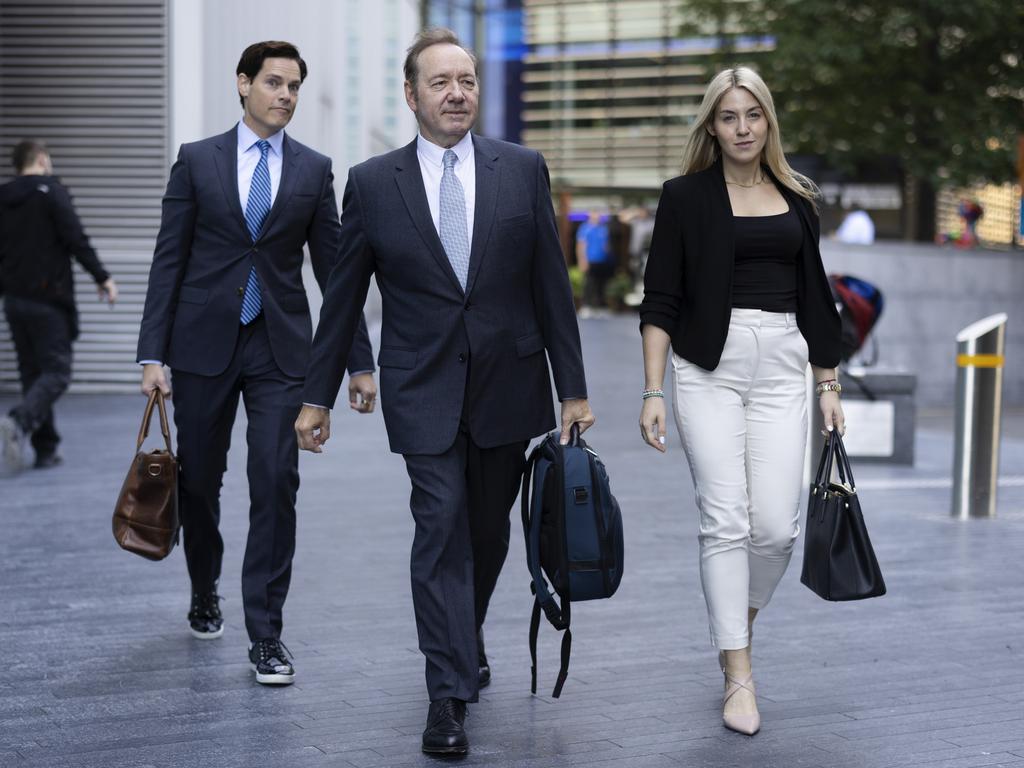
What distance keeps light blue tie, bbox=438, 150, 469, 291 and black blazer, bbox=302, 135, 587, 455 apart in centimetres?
4

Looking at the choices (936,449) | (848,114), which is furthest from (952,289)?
(936,449)

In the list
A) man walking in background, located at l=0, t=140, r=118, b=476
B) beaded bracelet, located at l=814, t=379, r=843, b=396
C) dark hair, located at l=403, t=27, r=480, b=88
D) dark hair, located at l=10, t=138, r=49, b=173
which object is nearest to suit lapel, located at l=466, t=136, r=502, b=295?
dark hair, located at l=403, t=27, r=480, b=88

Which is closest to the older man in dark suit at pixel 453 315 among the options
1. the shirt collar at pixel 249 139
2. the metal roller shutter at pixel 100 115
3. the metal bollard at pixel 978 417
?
the shirt collar at pixel 249 139

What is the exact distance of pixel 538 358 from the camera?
4.45m

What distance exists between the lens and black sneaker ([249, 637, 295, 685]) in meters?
4.84

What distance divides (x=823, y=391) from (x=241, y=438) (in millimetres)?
7283

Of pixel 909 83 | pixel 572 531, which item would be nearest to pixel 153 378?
pixel 572 531

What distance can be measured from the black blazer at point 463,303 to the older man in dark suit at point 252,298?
59cm

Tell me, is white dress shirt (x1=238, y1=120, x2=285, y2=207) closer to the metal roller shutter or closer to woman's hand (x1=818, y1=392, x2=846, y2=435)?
woman's hand (x1=818, y1=392, x2=846, y2=435)

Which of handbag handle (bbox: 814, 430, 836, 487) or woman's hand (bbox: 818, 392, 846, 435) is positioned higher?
woman's hand (bbox: 818, 392, 846, 435)

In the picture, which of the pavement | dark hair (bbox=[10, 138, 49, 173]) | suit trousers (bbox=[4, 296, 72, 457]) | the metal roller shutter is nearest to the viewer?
the pavement

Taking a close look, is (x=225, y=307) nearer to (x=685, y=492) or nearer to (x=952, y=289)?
(x=685, y=492)

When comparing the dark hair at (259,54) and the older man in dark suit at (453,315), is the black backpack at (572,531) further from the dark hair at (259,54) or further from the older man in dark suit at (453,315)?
the dark hair at (259,54)

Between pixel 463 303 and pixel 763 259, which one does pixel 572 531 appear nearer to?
pixel 463 303
